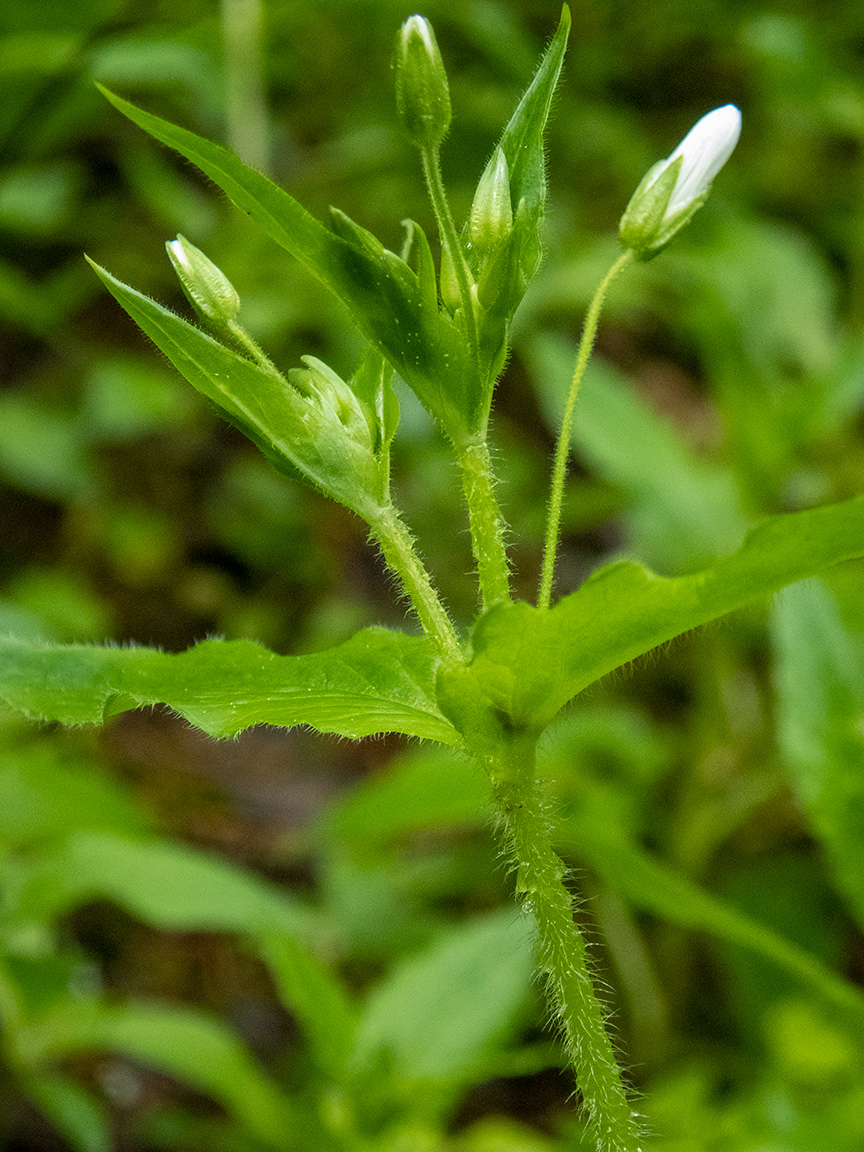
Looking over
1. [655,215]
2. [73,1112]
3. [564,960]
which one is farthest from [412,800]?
[655,215]

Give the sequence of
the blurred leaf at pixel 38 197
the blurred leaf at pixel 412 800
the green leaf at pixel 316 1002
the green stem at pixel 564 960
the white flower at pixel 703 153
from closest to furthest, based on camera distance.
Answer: the green stem at pixel 564 960 → the white flower at pixel 703 153 → the green leaf at pixel 316 1002 → the blurred leaf at pixel 412 800 → the blurred leaf at pixel 38 197

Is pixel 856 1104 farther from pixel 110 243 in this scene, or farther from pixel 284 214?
pixel 110 243

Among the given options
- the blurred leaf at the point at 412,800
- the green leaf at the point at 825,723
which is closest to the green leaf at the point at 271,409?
the green leaf at the point at 825,723

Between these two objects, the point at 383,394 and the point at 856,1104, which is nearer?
A: the point at 383,394

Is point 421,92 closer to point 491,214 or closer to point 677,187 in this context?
point 491,214

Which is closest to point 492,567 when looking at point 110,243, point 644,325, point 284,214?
point 284,214

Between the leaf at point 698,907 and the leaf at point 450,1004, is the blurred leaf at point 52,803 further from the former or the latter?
the leaf at point 698,907
